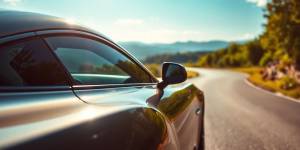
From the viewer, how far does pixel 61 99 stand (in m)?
1.75

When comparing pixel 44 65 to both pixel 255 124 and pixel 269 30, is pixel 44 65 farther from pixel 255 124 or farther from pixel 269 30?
pixel 269 30

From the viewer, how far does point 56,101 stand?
1696mm

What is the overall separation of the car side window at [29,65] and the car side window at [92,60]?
0.37 feet

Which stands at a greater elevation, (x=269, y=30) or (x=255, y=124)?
(x=269, y=30)

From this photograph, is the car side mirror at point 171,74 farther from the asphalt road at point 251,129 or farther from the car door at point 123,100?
the asphalt road at point 251,129

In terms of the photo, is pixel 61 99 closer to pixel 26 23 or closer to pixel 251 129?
pixel 26 23

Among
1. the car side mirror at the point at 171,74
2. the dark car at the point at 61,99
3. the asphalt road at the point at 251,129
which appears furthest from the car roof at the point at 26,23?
the asphalt road at the point at 251,129

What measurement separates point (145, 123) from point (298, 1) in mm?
32132

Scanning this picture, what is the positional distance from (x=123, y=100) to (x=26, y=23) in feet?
2.09

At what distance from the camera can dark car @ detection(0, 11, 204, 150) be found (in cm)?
138

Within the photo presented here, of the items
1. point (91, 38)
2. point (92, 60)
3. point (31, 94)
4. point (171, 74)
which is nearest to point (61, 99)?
point (31, 94)

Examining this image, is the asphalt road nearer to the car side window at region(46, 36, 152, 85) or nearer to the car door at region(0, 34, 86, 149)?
the car side window at region(46, 36, 152, 85)

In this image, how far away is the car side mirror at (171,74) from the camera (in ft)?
10.6

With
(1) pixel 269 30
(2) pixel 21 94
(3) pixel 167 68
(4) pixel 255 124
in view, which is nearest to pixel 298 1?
(1) pixel 269 30
